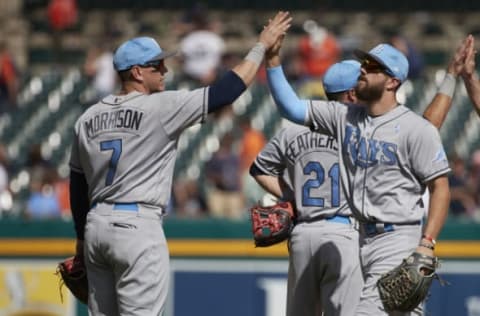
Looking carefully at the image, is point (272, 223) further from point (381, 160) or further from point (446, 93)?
point (446, 93)

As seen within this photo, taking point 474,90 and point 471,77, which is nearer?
point 471,77

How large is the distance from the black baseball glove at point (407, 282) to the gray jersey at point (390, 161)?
13.2 inches

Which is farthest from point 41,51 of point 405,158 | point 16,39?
point 405,158

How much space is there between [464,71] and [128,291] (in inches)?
86.3

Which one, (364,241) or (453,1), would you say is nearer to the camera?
(364,241)

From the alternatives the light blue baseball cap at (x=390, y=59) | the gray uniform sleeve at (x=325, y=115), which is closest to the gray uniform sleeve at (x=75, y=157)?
the gray uniform sleeve at (x=325, y=115)

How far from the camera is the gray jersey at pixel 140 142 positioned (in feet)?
23.8

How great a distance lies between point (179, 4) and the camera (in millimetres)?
19438

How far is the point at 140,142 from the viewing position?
7.25 m

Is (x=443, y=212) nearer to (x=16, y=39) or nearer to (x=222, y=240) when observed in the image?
(x=222, y=240)

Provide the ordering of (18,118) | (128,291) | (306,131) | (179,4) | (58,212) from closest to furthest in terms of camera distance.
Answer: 1. (128,291)
2. (306,131)
3. (58,212)
4. (18,118)
5. (179,4)

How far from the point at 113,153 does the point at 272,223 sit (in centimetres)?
116

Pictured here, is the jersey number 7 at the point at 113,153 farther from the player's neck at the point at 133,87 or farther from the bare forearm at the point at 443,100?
the bare forearm at the point at 443,100

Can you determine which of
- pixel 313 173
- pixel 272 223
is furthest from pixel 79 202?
pixel 313 173
